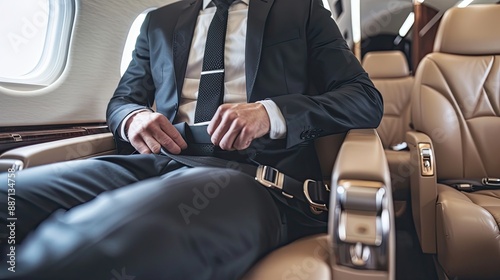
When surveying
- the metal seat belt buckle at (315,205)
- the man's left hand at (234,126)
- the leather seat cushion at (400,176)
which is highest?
the man's left hand at (234,126)

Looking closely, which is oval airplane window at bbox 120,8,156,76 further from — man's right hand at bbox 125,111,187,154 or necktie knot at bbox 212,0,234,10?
man's right hand at bbox 125,111,187,154

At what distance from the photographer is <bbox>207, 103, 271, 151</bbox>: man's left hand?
88 cm

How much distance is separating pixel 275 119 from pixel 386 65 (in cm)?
303

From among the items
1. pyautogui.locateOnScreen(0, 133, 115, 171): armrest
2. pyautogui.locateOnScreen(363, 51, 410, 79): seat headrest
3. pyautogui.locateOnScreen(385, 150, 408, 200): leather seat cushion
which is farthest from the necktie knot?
pyautogui.locateOnScreen(363, 51, 410, 79): seat headrest

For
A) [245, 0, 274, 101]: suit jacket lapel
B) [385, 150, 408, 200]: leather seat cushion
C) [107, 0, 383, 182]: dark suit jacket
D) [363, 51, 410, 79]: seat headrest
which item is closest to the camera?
[107, 0, 383, 182]: dark suit jacket

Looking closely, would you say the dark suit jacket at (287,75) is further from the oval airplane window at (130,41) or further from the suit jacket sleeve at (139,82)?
the oval airplane window at (130,41)

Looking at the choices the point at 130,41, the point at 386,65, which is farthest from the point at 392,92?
the point at 130,41

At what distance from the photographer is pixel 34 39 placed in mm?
1683

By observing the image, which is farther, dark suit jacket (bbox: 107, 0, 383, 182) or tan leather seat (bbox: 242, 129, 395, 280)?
dark suit jacket (bbox: 107, 0, 383, 182)

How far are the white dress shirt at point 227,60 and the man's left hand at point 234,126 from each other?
0.97ft

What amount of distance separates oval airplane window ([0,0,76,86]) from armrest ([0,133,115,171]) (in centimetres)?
56

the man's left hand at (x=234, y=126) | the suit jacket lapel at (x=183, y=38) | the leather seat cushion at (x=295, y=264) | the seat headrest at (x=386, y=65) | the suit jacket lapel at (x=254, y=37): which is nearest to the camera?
the leather seat cushion at (x=295, y=264)

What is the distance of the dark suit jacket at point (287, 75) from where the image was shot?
1.01 m

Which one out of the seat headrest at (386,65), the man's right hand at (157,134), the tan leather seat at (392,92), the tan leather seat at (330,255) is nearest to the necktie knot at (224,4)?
the man's right hand at (157,134)
